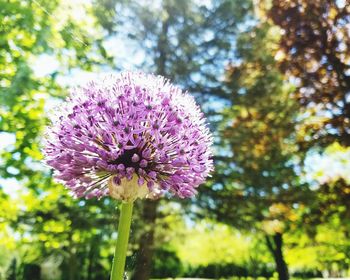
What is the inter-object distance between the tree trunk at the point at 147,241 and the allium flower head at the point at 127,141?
36.4ft

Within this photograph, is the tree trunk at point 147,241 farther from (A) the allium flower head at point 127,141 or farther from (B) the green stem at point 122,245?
(B) the green stem at point 122,245

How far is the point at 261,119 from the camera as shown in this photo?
16.5m

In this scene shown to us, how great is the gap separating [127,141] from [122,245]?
535 millimetres

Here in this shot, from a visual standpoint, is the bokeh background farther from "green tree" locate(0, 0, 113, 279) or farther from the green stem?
the green stem

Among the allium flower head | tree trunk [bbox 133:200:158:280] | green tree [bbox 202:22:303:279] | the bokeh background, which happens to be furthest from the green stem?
green tree [bbox 202:22:303:279]

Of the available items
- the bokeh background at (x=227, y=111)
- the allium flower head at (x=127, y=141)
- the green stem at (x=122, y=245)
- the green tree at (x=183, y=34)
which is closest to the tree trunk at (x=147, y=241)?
the bokeh background at (x=227, y=111)

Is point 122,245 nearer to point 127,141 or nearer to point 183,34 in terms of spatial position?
Result: point 127,141

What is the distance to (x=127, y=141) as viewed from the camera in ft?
7.57

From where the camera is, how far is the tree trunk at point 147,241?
536 inches

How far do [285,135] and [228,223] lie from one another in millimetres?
3681

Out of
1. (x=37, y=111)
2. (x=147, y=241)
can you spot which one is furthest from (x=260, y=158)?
(x=37, y=111)

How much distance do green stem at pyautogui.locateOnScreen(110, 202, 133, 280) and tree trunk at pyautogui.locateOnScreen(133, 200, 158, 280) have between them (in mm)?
11311

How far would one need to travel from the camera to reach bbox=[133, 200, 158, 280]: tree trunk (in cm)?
1361

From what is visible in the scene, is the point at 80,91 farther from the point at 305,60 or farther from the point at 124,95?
the point at 305,60
